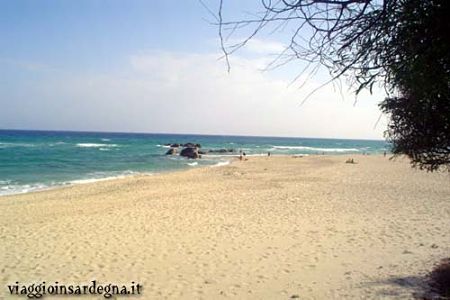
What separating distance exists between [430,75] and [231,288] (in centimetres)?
412

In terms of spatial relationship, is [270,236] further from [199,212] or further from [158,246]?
[199,212]

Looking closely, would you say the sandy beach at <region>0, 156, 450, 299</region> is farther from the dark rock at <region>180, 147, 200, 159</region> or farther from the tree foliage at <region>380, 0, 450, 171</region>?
the dark rock at <region>180, 147, 200, 159</region>

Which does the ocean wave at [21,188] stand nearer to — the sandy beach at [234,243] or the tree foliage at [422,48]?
the sandy beach at [234,243]

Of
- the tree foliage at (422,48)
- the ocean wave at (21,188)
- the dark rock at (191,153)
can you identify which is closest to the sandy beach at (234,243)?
the ocean wave at (21,188)

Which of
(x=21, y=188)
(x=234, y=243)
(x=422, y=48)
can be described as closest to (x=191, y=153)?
(x=21, y=188)

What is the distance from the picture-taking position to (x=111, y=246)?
26.0 feet

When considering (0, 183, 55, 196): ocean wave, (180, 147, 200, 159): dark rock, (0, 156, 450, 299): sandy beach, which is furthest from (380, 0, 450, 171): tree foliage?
(180, 147, 200, 159): dark rock

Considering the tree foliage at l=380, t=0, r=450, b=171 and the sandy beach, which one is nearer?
the tree foliage at l=380, t=0, r=450, b=171

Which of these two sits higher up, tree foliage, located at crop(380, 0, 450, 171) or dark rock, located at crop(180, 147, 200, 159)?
tree foliage, located at crop(380, 0, 450, 171)

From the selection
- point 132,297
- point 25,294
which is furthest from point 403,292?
point 25,294

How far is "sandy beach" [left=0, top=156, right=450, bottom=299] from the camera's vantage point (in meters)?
5.69

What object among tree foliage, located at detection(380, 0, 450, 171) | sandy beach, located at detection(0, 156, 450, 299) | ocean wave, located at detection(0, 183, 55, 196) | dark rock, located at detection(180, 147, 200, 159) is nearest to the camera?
tree foliage, located at detection(380, 0, 450, 171)

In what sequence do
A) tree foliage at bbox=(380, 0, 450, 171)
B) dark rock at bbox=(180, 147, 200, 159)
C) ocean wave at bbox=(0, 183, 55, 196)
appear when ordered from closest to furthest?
tree foliage at bbox=(380, 0, 450, 171) < ocean wave at bbox=(0, 183, 55, 196) < dark rock at bbox=(180, 147, 200, 159)

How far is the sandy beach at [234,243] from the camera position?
18.7 ft
